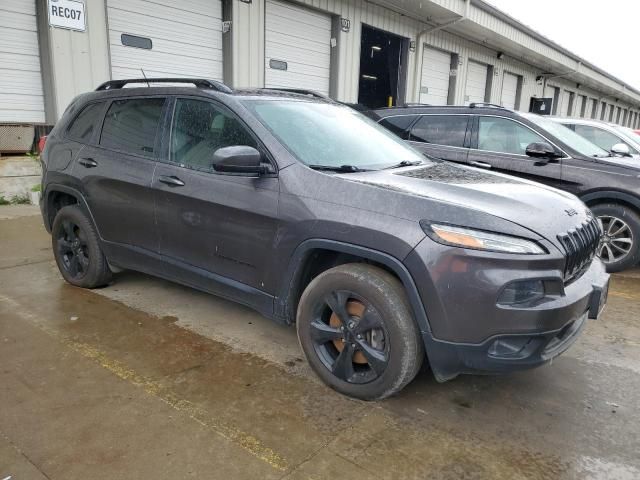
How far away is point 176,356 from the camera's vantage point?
326 centimetres

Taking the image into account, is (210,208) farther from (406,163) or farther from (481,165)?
(481,165)

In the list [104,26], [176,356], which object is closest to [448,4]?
[104,26]

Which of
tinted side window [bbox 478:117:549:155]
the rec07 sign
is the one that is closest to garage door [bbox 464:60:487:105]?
tinted side window [bbox 478:117:549:155]

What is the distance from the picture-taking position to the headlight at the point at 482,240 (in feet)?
7.78

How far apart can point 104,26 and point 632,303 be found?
26.6 ft

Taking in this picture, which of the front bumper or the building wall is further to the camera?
the building wall

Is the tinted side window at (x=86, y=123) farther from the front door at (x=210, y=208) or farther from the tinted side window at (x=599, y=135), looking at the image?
the tinted side window at (x=599, y=135)

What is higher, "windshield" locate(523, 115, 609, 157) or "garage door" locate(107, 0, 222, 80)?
"garage door" locate(107, 0, 222, 80)

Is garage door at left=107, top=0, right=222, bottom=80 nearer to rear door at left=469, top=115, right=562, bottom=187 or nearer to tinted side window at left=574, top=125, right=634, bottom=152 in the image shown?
rear door at left=469, top=115, right=562, bottom=187

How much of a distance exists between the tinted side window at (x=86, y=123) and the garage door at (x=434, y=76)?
12.9 meters

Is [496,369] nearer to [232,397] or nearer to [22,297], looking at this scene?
[232,397]

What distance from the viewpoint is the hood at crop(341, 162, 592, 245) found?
2.54 metres

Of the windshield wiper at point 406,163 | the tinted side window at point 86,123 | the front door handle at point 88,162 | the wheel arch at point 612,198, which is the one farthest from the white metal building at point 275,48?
the wheel arch at point 612,198

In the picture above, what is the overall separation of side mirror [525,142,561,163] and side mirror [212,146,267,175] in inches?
148
